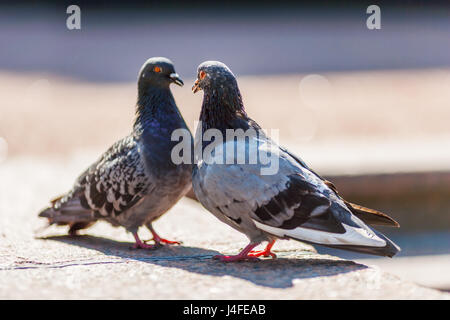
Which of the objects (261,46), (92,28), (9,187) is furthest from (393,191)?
(92,28)

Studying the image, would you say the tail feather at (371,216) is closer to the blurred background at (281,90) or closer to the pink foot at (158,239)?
the pink foot at (158,239)

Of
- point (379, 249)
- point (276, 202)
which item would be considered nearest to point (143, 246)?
point (276, 202)

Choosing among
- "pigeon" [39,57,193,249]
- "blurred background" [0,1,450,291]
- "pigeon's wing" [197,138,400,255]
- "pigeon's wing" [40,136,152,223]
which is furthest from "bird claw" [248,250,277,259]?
"blurred background" [0,1,450,291]

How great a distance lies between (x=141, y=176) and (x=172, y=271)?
0.81 m

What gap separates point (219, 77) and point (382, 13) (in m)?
18.7

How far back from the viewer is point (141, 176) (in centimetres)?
450

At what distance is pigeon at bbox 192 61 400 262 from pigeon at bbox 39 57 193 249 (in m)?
0.45

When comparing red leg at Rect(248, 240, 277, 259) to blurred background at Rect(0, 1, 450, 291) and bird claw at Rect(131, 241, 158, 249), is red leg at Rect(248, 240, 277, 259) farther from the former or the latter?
blurred background at Rect(0, 1, 450, 291)

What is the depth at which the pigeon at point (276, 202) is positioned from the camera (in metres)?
3.76

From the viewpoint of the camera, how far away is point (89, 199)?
189 inches

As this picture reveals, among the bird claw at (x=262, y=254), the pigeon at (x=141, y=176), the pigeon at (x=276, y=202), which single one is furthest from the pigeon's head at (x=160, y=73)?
the bird claw at (x=262, y=254)

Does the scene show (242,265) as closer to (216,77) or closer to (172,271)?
(172,271)

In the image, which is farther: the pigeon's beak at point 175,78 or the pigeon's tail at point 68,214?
the pigeon's tail at point 68,214
